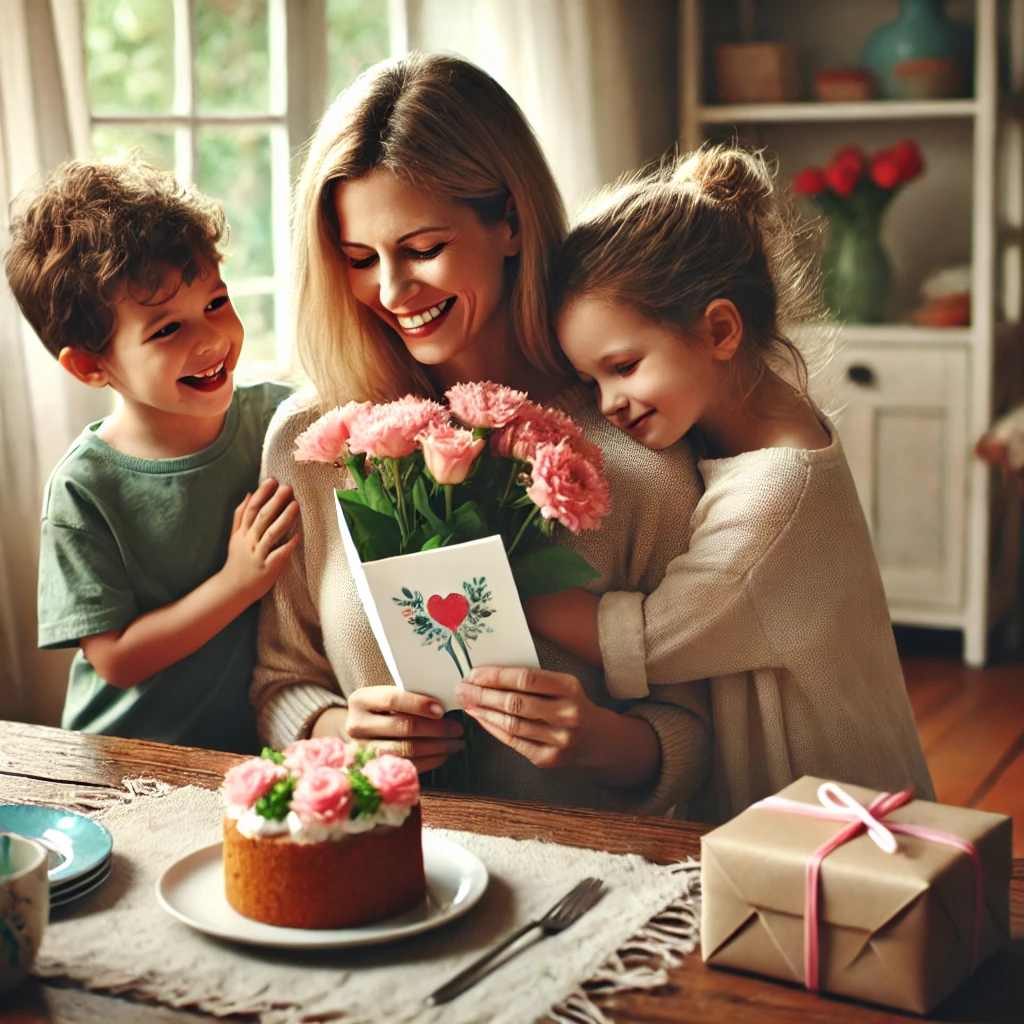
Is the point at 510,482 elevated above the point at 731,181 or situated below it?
below

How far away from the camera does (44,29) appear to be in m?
2.38

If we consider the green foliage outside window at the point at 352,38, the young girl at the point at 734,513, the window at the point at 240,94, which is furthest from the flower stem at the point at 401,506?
the green foliage outside window at the point at 352,38

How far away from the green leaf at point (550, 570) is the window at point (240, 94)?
1.64 meters

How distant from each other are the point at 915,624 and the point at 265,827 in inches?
133

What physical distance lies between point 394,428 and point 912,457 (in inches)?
119

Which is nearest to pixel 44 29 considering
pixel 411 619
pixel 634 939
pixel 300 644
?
pixel 300 644

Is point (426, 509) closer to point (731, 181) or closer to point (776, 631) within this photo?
point (776, 631)

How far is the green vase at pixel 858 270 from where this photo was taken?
4004 mm

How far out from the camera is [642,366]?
4.85 ft

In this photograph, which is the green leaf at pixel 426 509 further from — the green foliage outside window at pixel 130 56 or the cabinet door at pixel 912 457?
the cabinet door at pixel 912 457

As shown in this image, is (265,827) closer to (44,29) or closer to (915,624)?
(44,29)

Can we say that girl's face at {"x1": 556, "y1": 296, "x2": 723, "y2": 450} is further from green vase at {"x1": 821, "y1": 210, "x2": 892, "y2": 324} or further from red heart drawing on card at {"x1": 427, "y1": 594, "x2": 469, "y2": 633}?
green vase at {"x1": 821, "y1": 210, "x2": 892, "y2": 324}

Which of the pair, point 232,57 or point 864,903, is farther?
point 232,57

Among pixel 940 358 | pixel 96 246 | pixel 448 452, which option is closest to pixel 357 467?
pixel 448 452
